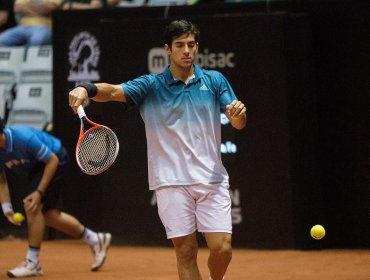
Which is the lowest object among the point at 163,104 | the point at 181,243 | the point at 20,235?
the point at 20,235

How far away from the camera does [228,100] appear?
6305mm

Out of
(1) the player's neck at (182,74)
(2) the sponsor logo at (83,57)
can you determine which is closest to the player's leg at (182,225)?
(1) the player's neck at (182,74)

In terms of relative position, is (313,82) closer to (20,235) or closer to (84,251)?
(84,251)

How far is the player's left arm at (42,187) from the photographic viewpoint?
8969mm

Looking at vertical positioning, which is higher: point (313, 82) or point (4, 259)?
point (313, 82)

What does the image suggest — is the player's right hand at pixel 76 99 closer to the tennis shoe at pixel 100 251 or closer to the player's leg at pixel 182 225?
the player's leg at pixel 182 225

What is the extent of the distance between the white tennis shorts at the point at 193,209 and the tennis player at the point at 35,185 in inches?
113

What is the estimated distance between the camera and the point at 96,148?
20.0 ft

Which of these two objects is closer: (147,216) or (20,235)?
(147,216)

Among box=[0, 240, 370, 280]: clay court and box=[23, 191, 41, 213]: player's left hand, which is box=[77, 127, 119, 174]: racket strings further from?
box=[23, 191, 41, 213]: player's left hand

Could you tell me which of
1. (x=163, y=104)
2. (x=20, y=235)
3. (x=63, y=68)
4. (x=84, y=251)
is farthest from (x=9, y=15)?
(x=163, y=104)

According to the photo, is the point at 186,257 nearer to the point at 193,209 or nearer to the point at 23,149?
Result: the point at 193,209

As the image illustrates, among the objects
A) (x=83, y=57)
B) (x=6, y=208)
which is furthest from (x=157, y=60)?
(x=6, y=208)

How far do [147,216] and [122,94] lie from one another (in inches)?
197
